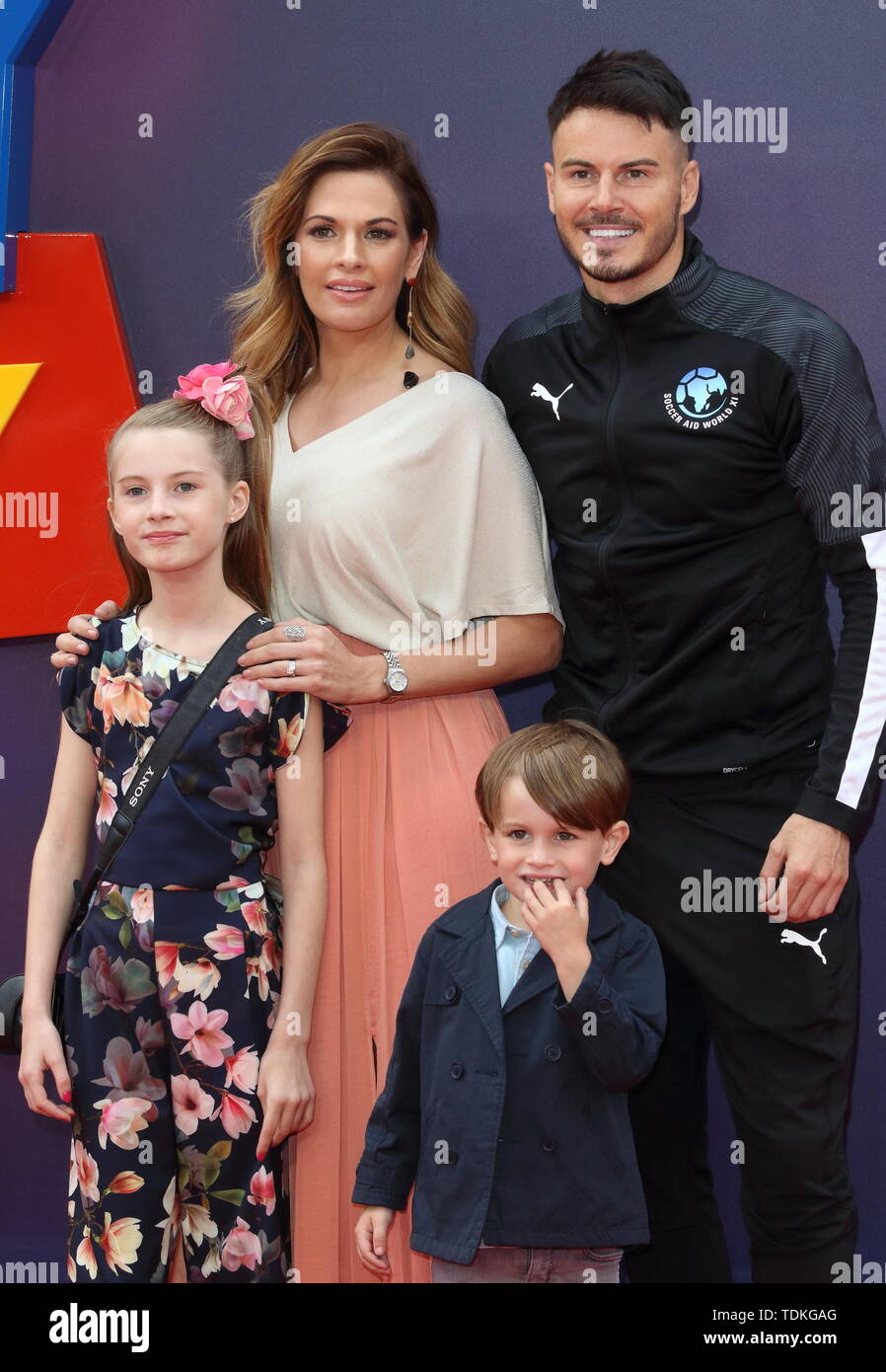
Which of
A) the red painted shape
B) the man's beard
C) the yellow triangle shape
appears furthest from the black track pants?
the yellow triangle shape

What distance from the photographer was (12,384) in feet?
9.57

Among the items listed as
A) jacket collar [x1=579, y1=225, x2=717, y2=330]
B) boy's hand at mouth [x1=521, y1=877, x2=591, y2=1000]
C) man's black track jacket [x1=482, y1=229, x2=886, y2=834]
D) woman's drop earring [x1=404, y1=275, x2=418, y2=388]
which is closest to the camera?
boy's hand at mouth [x1=521, y1=877, x2=591, y2=1000]

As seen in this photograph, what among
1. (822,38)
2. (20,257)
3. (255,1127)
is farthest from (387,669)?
(822,38)

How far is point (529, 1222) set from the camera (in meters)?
2.06

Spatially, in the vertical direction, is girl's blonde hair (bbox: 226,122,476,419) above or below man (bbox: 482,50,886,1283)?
above

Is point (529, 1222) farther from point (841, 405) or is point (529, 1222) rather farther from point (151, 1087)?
point (841, 405)

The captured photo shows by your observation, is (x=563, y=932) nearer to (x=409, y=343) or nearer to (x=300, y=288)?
(x=409, y=343)

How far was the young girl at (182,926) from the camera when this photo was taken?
7.33 feet

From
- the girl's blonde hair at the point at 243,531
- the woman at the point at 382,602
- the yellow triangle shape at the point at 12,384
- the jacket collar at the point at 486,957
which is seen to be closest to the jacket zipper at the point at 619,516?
the woman at the point at 382,602

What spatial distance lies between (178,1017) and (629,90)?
1.58m

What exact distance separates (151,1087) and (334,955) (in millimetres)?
396

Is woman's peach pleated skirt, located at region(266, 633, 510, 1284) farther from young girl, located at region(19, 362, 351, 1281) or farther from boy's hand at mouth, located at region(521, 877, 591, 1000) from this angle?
boy's hand at mouth, located at region(521, 877, 591, 1000)

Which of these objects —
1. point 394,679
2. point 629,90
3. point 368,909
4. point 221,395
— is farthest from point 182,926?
point 629,90

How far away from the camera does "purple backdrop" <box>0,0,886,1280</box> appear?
2838 millimetres
